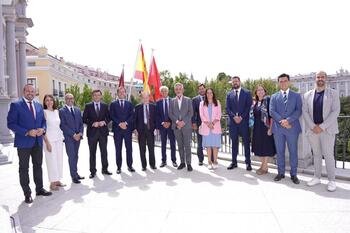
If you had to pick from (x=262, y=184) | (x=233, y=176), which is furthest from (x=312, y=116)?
(x=233, y=176)

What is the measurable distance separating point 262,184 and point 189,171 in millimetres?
1770

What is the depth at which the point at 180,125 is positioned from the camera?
7.00 m

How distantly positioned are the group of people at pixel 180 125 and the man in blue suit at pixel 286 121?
13mm

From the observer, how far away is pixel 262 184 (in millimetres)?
5656

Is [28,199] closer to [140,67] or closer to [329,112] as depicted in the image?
[329,112]

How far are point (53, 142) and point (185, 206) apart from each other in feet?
8.92

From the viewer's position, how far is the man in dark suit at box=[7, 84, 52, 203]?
16.1ft

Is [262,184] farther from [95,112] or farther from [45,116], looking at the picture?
[45,116]

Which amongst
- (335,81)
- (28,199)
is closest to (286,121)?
(28,199)

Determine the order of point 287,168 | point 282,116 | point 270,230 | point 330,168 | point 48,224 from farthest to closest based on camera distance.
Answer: point 287,168
point 282,116
point 330,168
point 48,224
point 270,230

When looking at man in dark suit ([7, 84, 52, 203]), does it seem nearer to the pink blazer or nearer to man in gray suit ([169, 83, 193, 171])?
man in gray suit ([169, 83, 193, 171])

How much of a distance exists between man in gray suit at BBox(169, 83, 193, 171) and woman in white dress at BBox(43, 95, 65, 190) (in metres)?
2.48

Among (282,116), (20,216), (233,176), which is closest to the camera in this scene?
(20,216)

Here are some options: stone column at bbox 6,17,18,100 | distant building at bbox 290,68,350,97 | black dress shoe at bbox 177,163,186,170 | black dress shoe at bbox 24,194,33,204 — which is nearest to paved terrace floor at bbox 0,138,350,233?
black dress shoe at bbox 24,194,33,204
